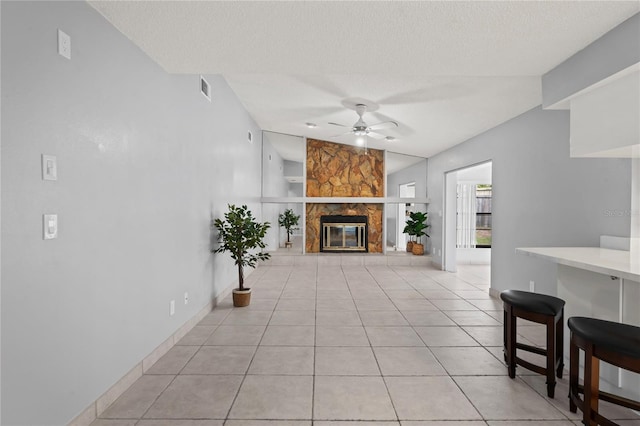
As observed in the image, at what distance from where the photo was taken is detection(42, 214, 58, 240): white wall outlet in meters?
1.68

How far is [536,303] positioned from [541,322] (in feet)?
0.42

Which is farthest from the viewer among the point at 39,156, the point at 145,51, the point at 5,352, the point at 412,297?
the point at 412,297

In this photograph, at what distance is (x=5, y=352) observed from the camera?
1.47 m

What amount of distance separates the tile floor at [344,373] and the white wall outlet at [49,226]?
3.75 ft

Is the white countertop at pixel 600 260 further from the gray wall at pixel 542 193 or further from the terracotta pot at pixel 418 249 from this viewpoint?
the terracotta pot at pixel 418 249

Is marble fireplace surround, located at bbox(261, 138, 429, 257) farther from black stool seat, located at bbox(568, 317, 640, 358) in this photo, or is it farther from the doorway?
black stool seat, located at bbox(568, 317, 640, 358)

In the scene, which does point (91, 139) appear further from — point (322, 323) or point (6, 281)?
point (322, 323)

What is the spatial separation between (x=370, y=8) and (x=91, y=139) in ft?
5.80

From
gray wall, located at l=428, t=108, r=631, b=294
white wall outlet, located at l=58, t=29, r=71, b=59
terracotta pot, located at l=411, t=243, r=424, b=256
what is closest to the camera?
white wall outlet, located at l=58, t=29, r=71, b=59

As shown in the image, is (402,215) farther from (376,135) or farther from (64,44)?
(64,44)

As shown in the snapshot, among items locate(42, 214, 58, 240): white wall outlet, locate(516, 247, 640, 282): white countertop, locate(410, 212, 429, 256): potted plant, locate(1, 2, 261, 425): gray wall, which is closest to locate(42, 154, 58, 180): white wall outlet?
locate(1, 2, 261, 425): gray wall

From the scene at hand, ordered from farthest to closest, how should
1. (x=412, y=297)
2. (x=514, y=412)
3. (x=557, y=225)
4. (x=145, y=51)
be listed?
(x=412, y=297) < (x=557, y=225) < (x=145, y=51) < (x=514, y=412)

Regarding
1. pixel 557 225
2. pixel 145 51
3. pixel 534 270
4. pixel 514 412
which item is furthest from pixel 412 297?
pixel 145 51

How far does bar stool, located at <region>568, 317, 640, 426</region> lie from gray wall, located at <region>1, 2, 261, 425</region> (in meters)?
2.70
